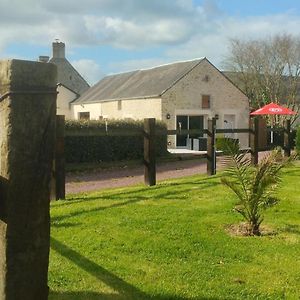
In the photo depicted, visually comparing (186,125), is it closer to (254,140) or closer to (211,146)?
(254,140)

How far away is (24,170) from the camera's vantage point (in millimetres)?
2541

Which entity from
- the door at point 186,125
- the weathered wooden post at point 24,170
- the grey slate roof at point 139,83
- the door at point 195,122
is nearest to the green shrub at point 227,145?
the weathered wooden post at point 24,170

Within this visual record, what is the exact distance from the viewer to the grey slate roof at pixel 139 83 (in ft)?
102

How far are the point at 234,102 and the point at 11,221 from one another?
31.2m

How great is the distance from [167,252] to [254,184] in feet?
5.90

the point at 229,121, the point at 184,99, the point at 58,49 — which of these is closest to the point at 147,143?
the point at 184,99

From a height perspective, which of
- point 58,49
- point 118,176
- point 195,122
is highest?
point 58,49

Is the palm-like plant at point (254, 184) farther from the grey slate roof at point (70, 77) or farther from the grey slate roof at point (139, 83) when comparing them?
the grey slate roof at point (70, 77)

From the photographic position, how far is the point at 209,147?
1275 cm

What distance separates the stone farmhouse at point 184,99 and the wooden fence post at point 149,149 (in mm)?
18780

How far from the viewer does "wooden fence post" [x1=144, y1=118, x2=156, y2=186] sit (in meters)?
10.5

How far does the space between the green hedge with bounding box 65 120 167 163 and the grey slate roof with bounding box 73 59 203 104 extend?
34.2 feet

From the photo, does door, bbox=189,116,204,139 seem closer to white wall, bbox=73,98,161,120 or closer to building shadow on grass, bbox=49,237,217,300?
white wall, bbox=73,98,161,120

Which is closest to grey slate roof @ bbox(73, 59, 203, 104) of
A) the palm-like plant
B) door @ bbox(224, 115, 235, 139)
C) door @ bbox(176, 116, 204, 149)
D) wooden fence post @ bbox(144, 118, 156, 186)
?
door @ bbox(176, 116, 204, 149)
